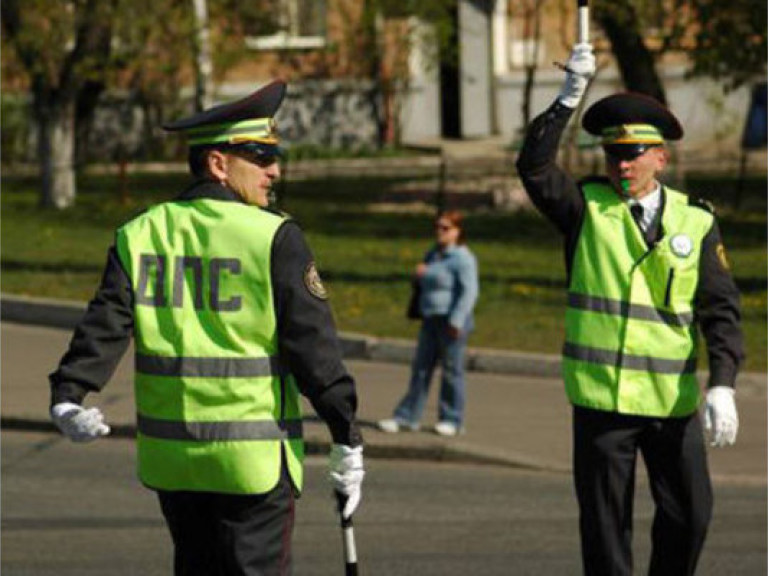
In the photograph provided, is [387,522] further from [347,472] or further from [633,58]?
[633,58]

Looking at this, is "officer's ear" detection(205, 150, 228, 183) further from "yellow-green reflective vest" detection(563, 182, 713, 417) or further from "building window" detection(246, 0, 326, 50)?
"building window" detection(246, 0, 326, 50)

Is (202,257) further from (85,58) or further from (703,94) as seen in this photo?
(703,94)

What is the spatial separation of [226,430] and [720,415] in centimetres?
215

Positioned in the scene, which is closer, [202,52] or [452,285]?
[452,285]

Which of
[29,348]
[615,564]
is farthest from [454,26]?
[615,564]

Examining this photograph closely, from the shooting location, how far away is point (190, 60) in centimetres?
3294

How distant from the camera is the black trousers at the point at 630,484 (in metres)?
8.02

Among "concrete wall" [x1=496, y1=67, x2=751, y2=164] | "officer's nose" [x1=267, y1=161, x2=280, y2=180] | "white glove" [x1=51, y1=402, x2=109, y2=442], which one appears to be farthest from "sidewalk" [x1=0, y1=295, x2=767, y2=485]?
"concrete wall" [x1=496, y1=67, x2=751, y2=164]

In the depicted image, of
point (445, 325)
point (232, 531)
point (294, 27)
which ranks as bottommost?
point (294, 27)

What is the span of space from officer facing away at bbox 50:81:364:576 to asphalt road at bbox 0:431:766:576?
3.71 m

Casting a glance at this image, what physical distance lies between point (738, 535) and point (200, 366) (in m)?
5.27

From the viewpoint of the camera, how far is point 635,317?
26.3 feet

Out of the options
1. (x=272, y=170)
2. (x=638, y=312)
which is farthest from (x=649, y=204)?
(x=272, y=170)

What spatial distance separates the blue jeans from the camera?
14.6 meters
